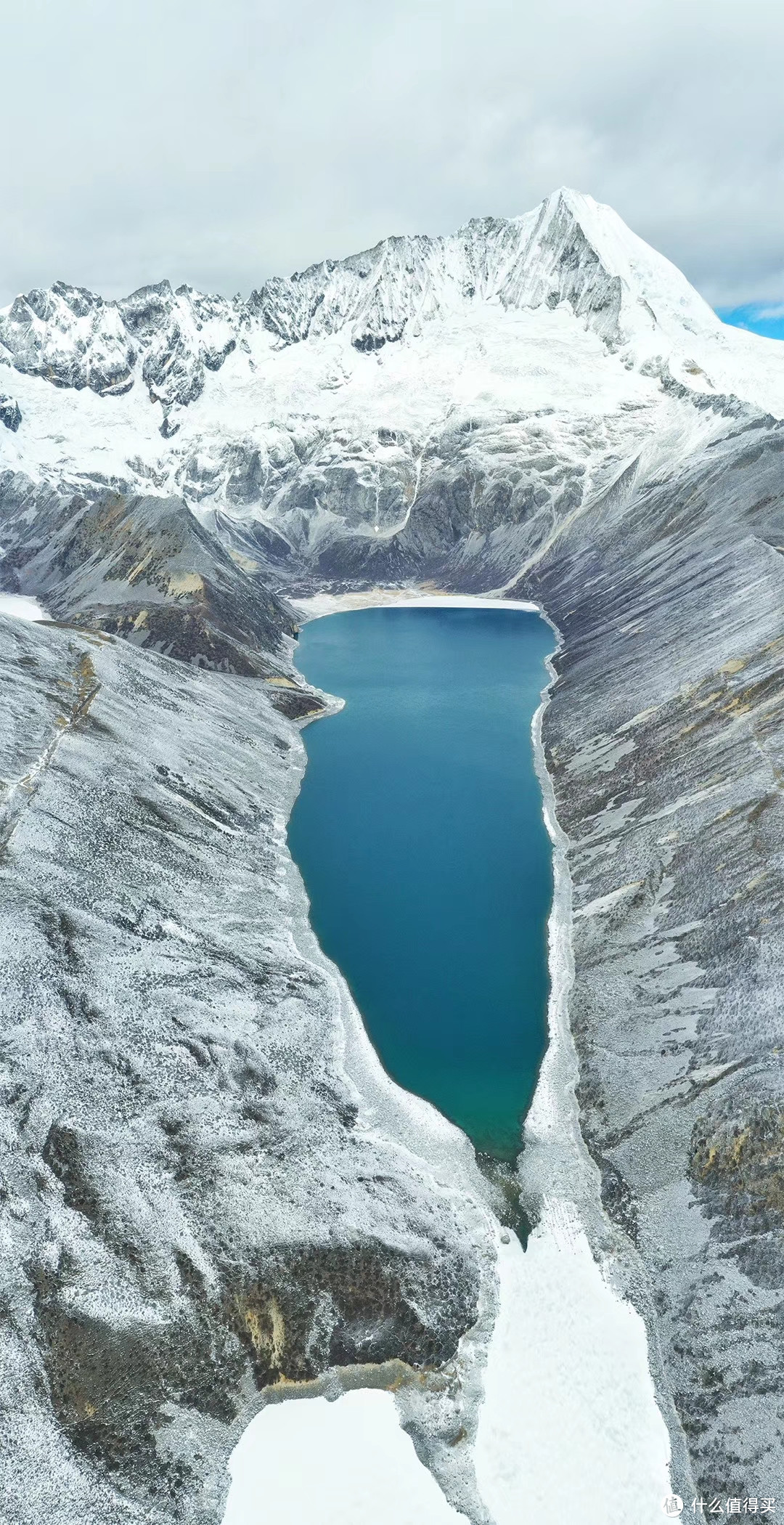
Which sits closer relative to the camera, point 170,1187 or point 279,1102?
point 170,1187

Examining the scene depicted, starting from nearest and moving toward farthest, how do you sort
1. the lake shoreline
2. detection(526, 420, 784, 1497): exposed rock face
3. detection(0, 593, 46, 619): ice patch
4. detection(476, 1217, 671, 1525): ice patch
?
detection(476, 1217, 671, 1525): ice patch → the lake shoreline → detection(526, 420, 784, 1497): exposed rock face → detection(0, 593, 46, 619): ice patch

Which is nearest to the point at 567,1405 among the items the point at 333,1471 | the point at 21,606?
the point at 333,1471

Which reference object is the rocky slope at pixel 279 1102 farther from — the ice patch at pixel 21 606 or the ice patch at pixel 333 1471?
the ice patch at pixel 21 606

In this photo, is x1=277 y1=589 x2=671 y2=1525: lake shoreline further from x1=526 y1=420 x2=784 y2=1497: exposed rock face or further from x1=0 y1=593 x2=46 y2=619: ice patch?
x1=0 y1=593 x2=46 y2=619: ice patch

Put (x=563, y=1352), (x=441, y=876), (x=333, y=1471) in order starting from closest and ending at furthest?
(x=333, y=1471) < (x=563, y=1352) < (x=441, y=876)

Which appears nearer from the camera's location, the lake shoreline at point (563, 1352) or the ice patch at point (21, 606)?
the lake shoreline at point (563, 1352)

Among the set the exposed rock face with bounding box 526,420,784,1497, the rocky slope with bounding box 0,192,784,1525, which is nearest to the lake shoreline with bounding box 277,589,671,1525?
the rocky slope with bounding box 0,192,784,1525

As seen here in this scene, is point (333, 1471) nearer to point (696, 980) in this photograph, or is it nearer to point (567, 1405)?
point (567, 1405)

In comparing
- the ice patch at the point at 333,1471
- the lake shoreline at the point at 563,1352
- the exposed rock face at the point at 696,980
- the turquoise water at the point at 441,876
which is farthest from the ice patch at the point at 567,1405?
the turquoise water at the point at 441,876
